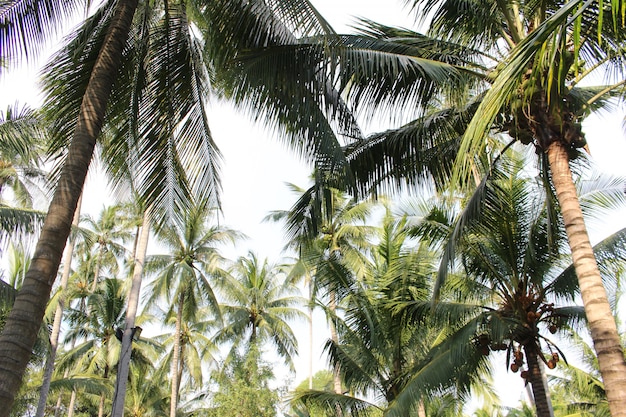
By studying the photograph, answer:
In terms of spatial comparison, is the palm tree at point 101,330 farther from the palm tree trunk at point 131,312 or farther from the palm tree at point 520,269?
the palm tree at point 520,269

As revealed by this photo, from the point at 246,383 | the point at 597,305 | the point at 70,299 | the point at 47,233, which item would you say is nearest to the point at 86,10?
the point at 47,233

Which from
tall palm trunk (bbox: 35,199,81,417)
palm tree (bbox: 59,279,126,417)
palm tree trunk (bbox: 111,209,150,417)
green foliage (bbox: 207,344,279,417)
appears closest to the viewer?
palm tree trunk (bbox: 111,209,150,417)

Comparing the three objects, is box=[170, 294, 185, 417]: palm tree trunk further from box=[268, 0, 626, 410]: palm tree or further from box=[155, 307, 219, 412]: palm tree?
box=[268, 0, 626, 410]: palm tree

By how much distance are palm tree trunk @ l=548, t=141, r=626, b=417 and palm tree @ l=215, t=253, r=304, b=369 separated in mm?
17887

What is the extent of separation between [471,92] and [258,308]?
17567mm

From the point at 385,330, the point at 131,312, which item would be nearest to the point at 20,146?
the point at 131,312

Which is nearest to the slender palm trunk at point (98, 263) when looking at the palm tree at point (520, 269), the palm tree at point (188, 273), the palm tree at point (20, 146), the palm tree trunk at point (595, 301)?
the palm tree at point (188, 273)

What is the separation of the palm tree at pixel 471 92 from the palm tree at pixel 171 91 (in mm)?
408

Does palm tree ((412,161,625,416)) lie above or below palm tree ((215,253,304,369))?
below

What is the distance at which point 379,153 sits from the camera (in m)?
8.40

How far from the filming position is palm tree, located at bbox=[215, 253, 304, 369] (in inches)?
914

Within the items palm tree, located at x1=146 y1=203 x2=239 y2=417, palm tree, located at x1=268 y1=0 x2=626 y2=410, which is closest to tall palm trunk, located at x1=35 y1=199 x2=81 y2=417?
palm tree, located at x1=146 y1=203 x2=239 y2=417

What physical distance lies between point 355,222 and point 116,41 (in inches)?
660

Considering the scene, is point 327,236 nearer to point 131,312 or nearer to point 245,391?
point 245,391
